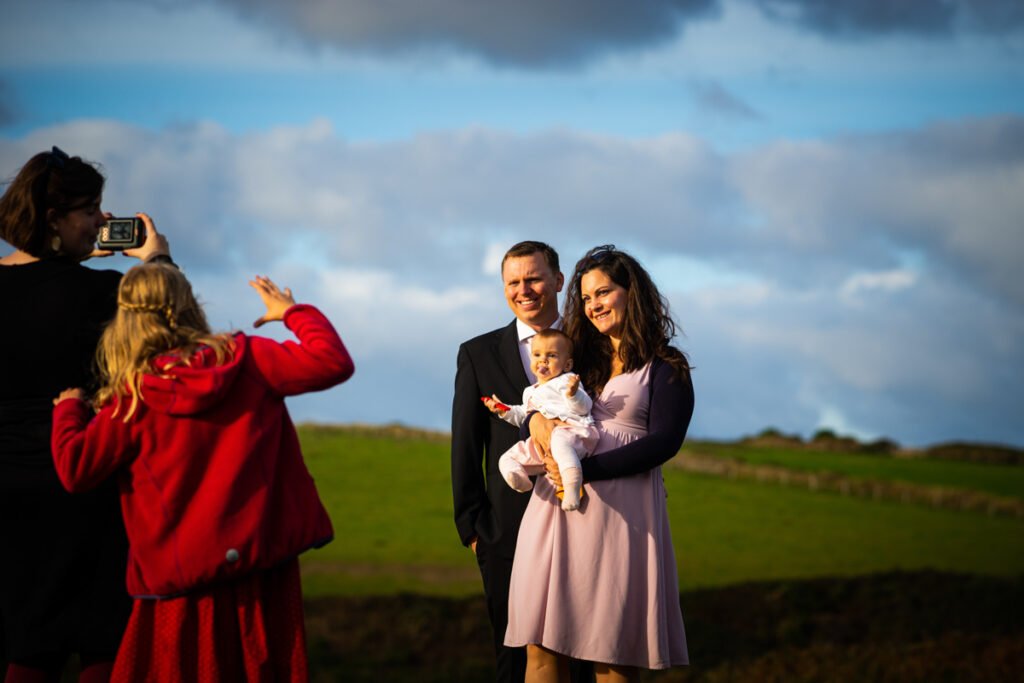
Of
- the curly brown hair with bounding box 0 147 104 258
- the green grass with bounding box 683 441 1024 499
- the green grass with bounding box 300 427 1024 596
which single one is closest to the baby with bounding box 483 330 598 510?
the curly brown hair with bounding box 0 147 104 258

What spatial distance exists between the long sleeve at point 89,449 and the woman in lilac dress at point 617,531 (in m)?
1.81

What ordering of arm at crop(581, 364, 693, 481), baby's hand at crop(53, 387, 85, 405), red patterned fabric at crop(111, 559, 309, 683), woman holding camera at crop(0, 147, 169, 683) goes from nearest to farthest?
1. red patterned fabric at crop(111, 559, 309, 683)
2. baby's hand at crop(53, 387, 85, 405)
3. woman holding camera at crop(0, 147, 169, 683)
4. arm at crop(581, 364, 693, 481)

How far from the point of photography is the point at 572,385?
15.1 feet

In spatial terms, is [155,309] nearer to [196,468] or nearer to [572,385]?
[196,468]

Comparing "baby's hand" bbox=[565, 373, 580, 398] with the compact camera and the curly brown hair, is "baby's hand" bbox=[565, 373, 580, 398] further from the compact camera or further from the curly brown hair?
the curly brown hair

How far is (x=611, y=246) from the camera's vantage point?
5.10m

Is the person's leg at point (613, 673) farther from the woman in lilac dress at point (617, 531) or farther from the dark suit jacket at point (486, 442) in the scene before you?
the dark suit jacket at point (486, 442)

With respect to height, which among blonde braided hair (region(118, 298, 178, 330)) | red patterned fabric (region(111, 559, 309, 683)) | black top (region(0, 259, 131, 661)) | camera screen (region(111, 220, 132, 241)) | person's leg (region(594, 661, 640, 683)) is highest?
camera screen (region(111, 220, 132, 241))

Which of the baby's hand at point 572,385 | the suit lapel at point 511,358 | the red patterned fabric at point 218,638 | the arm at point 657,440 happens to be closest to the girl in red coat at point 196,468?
the red patterned fabric at point 218,638

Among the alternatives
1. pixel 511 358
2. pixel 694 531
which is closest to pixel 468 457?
pixel 511 358

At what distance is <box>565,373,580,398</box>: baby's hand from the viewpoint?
460cm

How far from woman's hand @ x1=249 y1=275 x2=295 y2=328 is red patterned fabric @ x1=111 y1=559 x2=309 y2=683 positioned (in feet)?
3.32

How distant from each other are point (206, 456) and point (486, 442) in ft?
6.76

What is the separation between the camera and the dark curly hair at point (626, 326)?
4.86 m
